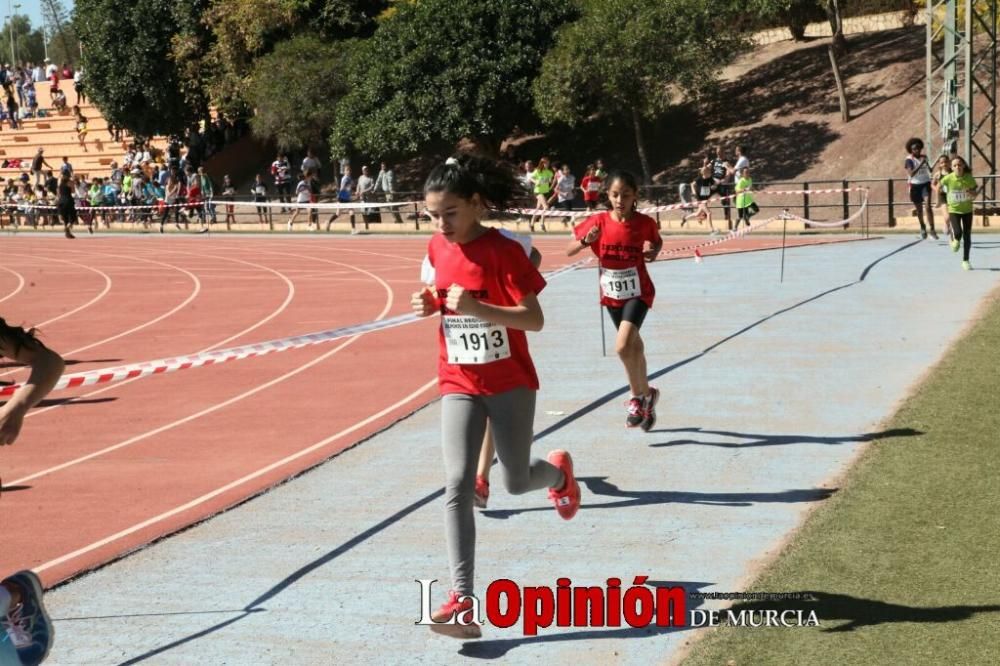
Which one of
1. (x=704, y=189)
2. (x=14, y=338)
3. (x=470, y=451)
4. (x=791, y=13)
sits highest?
(x=791, y=13)

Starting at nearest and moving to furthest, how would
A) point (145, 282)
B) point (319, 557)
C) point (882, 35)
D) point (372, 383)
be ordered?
point (319, 557)
point (372, 383)
point (145, 282)
point (882, 35)

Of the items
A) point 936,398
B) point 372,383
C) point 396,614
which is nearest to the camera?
point 396,614

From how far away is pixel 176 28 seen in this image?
57.5 meters

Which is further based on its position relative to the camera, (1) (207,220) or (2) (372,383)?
(1) (207,220)

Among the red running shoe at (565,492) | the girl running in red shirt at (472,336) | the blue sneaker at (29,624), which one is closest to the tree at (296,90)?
the red running shoe at (565,492)

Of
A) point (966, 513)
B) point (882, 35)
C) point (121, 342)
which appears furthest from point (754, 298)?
point (882, 35)

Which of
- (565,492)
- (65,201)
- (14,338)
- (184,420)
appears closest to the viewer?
(14,338)

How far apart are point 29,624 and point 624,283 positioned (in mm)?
5714

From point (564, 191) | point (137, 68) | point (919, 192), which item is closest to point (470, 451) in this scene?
point (919, 192)

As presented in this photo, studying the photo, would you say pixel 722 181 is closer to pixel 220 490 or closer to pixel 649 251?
pixel 649 251

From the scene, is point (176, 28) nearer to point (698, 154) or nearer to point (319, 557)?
point (698, 154)

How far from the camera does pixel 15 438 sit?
4793 millimetres

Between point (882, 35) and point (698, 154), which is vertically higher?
point (882, 35)

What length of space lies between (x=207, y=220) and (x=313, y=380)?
1286 inches
